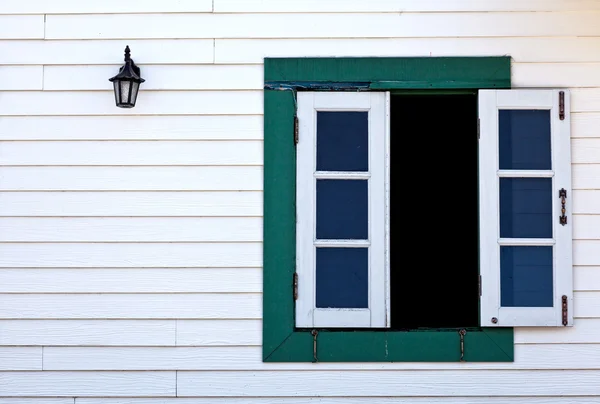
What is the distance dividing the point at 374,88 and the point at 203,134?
0.98 m

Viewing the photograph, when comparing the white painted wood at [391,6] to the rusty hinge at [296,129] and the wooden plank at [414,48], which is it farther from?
the rusty hinge at [296,129]

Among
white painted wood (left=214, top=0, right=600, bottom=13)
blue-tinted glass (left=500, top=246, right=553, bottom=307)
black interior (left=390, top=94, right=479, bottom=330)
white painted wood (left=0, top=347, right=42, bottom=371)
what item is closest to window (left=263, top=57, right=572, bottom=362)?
blue-tinted glass (left=500, top=246, right=553, bottom=307)

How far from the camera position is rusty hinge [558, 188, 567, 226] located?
438 cm

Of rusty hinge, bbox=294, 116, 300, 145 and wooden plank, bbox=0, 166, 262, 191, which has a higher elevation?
rusty hinge, bbox=294, 116, 300, 145

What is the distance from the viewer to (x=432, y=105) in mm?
5152

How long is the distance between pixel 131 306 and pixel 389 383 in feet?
4.85

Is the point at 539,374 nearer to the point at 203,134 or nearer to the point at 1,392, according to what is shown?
the point at 203,134

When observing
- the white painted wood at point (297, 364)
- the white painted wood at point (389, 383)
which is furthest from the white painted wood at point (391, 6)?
the white painted wood at point (389, 383)

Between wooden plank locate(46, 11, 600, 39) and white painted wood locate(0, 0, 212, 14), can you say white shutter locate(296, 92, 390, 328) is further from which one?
white painted wood locate(0, 0, 212, 14)

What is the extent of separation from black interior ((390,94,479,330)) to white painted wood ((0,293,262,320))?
1.02 metres

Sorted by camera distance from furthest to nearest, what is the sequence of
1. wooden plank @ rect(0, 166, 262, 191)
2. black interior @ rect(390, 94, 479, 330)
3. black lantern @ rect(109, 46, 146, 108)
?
1. black interior @ rect(390, 94, 479, 330)
2. wooden plank @ rect(0, 166, 262, 191)
3. black lantern @ rect(109, 46, 146, 108)

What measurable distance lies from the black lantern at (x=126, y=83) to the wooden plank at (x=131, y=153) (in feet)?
0.78

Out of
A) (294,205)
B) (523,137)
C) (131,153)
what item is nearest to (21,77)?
(131,153)

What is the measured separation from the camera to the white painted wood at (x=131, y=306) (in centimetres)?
441
